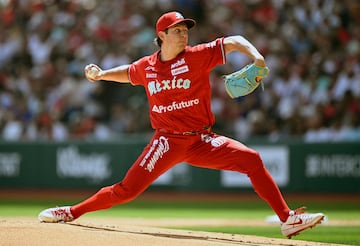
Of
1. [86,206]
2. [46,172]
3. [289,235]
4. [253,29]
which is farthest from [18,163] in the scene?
[289,235]

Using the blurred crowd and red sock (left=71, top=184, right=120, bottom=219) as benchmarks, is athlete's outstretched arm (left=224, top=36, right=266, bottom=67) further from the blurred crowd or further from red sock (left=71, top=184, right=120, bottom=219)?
the blurred crowd

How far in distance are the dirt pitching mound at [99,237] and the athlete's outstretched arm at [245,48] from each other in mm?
1747

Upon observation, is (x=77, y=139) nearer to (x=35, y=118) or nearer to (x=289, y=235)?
(x=35, y=118)

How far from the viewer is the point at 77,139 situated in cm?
1734

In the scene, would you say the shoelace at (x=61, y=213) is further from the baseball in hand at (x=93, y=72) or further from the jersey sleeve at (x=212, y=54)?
the jersey sleeve at (x=212, y=54)

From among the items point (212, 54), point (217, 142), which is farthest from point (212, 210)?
point (212, 54)

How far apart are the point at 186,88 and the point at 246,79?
0.63 m

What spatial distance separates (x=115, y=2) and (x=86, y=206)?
12.7m

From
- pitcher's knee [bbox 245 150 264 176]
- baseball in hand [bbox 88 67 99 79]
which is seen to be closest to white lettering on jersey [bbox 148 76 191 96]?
baseball in hand [bbox 88 67 99 79]

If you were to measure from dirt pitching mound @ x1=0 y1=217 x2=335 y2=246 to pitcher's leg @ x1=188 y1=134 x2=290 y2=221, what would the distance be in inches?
16.7

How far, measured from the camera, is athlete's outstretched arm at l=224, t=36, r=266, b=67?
6863 mm

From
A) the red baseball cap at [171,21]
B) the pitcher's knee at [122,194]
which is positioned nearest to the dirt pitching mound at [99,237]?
the pitcher's knee at [122,194]

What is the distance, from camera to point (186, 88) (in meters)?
7.34

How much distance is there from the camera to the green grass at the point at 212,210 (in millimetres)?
10344
